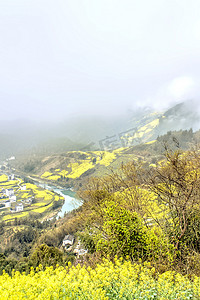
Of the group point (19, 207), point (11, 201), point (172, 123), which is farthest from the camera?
point (172, 123)

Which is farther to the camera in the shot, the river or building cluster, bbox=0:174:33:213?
building cluster, bbox=0:174:33:213

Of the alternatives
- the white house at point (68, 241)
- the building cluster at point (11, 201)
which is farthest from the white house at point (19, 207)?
the white house at point (68, 241)

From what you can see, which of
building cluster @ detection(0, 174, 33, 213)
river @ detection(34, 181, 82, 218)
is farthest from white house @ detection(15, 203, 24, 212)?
river @ detection(34, 181, 82, 218)

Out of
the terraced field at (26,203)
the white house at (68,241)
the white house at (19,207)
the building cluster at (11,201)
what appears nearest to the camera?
the white house at (68,241)

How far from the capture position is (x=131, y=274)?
4.37 m

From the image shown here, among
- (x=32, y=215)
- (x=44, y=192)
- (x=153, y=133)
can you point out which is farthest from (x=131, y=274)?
(x=153, y=133)

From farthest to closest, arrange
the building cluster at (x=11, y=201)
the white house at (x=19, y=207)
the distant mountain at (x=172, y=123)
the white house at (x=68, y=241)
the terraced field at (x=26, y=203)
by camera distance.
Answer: the distant mountain at (x=172, y=123), the building cluster at (x=11, y=201), the white house at (x=19, y=207), the terraced field at (x=26, y=203), the white house at (x=68, y=241)

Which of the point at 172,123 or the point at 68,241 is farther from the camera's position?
the point at 172,123

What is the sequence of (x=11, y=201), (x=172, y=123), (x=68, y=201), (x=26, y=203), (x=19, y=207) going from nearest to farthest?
(x=19, y=207), (x=11, y=201), (x=26, y=203), (x=68, y=201), (x=172, y=123)

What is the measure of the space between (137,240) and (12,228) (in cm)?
4593

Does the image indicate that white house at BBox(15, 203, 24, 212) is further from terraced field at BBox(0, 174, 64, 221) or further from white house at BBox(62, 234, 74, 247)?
white house at BBox(62, 234, 74, 247)

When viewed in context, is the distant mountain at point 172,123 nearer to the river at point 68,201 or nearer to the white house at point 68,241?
the river at point 68,201

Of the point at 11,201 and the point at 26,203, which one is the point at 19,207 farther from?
the point at 11,201

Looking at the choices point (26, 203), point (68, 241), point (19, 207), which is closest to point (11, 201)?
point (26, 203)
